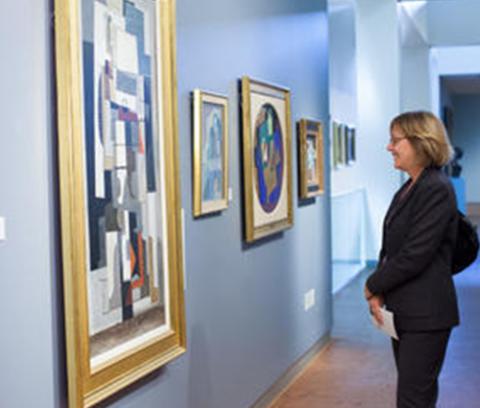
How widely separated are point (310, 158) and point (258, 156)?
1183 mm

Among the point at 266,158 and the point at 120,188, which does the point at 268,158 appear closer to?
the point at 266,158

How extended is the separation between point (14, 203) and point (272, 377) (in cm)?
269

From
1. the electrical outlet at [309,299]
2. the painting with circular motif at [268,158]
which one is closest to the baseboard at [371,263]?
the electrical outlet at [309,299]

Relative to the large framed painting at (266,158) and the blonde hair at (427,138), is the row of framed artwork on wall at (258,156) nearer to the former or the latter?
the large framed painting at (266,158)

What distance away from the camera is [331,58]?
31.0 feet

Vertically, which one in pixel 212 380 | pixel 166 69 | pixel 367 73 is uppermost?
pixel 367 73

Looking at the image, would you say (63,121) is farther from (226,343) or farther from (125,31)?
(226,343)

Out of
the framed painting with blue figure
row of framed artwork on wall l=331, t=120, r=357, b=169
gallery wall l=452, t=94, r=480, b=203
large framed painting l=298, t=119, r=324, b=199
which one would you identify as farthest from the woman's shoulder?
gallery wall l=452, t=94, r=480, b=203

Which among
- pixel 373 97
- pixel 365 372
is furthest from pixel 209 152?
pixel 373 97

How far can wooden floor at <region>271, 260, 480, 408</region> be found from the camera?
4.53 meters

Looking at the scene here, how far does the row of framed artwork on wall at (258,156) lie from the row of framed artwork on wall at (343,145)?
3.49 metres

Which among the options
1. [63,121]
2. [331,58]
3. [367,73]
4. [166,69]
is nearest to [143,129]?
[166,69]

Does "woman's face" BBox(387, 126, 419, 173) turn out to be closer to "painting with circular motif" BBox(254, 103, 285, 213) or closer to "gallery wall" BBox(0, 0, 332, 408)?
"gallery wall" BBox(0, 0, 332, 408)

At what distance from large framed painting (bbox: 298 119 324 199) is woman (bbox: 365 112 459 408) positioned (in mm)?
2005
